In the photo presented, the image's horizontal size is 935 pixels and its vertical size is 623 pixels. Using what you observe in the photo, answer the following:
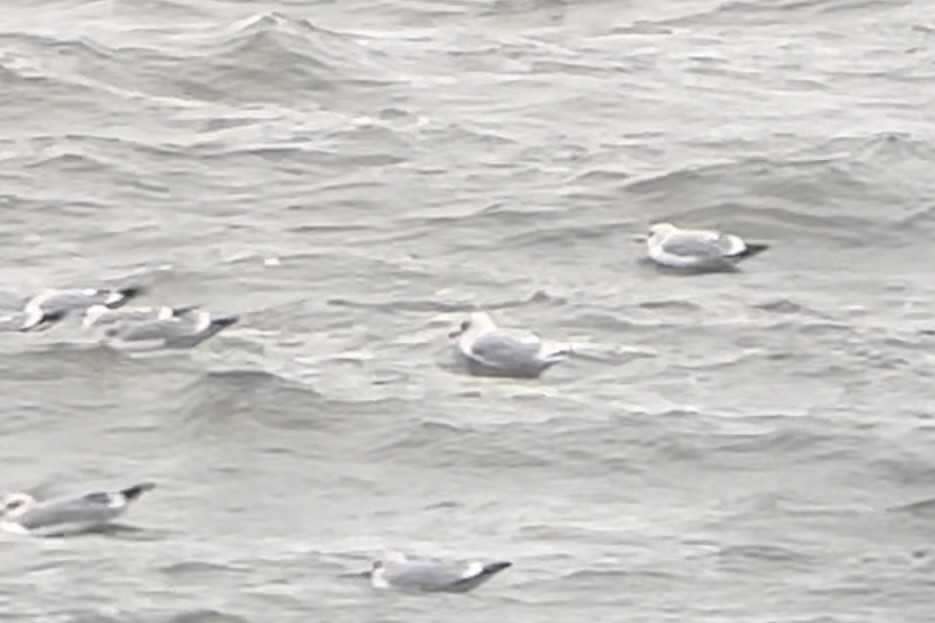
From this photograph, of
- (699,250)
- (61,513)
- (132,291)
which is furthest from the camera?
(699,250)

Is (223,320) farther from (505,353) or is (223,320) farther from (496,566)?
(496,566)

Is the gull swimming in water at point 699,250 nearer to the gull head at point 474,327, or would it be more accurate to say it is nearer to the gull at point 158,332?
the gull head at point 474,327

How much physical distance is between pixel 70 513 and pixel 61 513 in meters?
0.03

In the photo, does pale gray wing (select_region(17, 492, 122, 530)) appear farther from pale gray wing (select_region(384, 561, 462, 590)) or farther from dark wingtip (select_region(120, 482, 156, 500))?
pale gray wing (select_region(384, 561, 462, 590))

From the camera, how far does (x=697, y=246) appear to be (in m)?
14.0

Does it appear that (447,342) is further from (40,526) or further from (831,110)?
(831,110)

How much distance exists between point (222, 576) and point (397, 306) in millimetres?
3345

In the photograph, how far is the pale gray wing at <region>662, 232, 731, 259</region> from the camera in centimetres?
1390

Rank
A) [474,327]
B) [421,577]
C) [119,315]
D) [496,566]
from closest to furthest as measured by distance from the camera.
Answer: [421,577] → [496,566] → [474,327] → [119,315]

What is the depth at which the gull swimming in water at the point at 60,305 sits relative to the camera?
43.4ft

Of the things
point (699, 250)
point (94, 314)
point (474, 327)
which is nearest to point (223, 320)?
point (94, 314)

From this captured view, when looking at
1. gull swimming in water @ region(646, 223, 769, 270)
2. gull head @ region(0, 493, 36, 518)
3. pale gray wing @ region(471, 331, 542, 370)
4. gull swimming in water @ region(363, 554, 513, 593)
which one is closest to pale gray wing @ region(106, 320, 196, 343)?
pale gray wing @ region(471, 331, 542, 370)

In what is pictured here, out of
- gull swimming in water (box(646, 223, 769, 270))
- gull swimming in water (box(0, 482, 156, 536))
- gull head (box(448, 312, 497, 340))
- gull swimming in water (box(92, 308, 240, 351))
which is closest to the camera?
gull swimming in water (box(0, 482, 156, 536))

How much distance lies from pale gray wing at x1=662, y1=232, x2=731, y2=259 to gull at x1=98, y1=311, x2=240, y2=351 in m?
2.10
